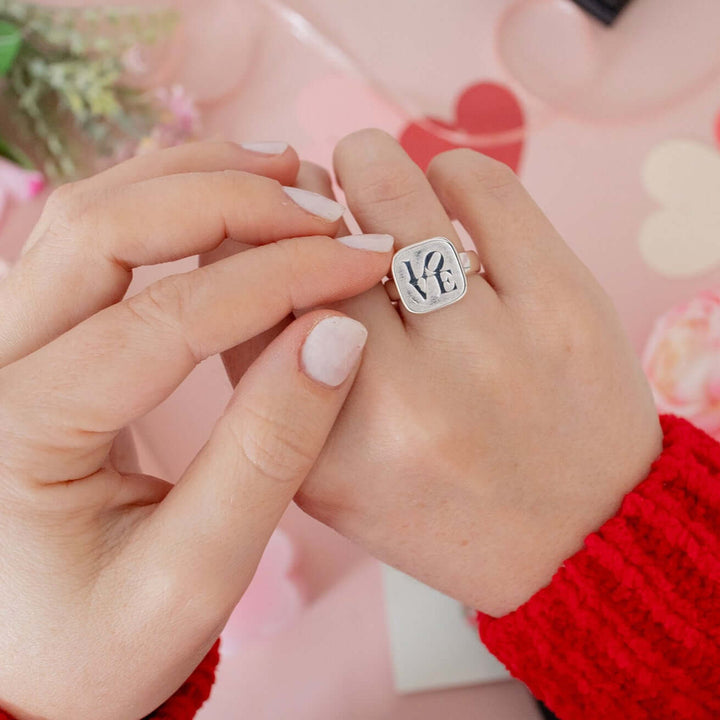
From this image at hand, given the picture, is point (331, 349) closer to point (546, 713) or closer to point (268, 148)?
point (268, 148)

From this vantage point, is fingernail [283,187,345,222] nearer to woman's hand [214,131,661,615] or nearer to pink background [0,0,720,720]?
woman's hand [214,131,661,615]

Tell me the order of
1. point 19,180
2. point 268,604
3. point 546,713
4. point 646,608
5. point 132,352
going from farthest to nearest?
A: point 19,180, point 268,604, point 546,713, point 646,608, point 132,352

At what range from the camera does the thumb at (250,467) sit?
54cm

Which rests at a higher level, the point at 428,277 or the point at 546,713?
the point at 428,277

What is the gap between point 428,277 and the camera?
2.18ft

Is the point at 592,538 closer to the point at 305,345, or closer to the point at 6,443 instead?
the point at 305,345

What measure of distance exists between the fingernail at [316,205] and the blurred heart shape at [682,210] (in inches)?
23.4

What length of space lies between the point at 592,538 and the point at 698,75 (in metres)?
0.83

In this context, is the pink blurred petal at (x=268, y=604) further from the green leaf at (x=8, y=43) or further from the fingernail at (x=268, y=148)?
the green leaf at (x=8, y=43)

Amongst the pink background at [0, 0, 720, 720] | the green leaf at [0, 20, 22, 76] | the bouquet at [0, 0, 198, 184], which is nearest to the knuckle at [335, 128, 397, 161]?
the pink background at [0, 0, 720, 720]

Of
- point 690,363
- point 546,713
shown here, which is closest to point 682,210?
point 690,363

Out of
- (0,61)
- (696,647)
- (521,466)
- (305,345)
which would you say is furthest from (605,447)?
(0,61)

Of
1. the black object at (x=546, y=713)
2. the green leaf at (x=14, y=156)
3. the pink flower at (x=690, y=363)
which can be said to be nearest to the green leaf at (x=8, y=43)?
the green leaf at (x=14, y=156)

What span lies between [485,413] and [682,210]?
2.00 ft
